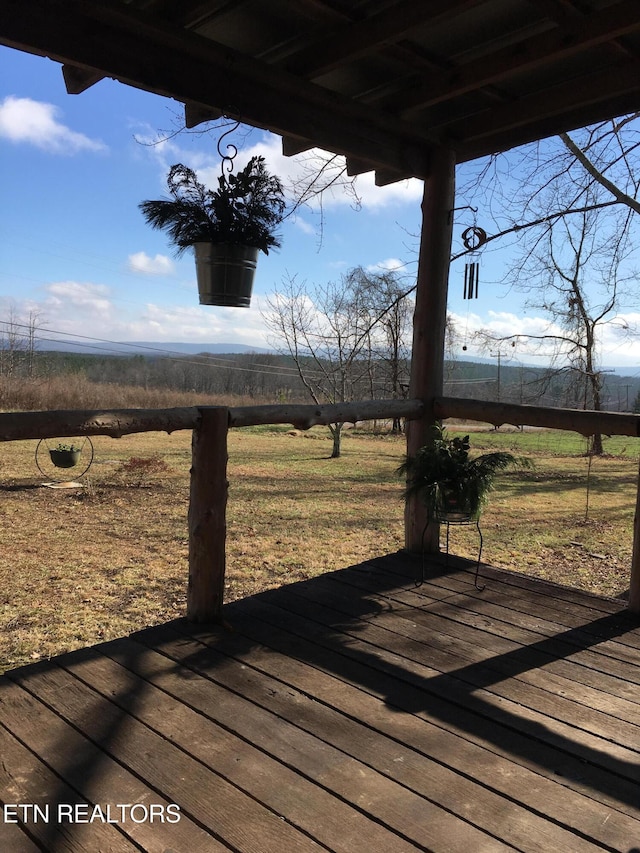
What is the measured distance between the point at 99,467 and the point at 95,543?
3436 millimetres

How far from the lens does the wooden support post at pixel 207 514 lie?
2291 mm

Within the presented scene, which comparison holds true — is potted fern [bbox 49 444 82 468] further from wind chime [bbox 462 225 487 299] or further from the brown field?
wind chime [bbox 462 225 487 299]

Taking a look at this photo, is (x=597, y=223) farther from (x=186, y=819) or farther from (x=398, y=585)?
(x=186, y=819)

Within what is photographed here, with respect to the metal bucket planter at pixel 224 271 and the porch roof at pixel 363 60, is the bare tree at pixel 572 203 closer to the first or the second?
the porch roof at pixel 363 60

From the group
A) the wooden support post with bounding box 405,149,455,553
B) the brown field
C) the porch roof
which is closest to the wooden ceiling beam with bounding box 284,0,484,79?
the porch roof

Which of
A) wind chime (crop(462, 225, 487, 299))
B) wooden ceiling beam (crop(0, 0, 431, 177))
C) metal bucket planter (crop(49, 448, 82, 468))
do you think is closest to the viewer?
wooden ceiling beam (crop(0, 0, 431, 177))

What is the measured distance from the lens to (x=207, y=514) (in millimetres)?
2316

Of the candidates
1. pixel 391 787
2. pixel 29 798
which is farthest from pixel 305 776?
pixel 29 798

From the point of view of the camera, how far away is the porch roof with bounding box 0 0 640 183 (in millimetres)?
1890

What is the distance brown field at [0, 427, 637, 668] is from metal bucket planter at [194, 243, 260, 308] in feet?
3.99

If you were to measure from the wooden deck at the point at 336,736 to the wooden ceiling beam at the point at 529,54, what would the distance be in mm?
1991

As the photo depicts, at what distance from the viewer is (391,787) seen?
4.71 ft

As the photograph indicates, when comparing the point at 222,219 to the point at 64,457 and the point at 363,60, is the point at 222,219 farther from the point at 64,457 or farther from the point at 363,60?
the point at 64,457

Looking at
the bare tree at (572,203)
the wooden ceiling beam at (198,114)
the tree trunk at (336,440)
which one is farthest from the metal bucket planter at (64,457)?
the wooden ceiling beam at (198,114)
